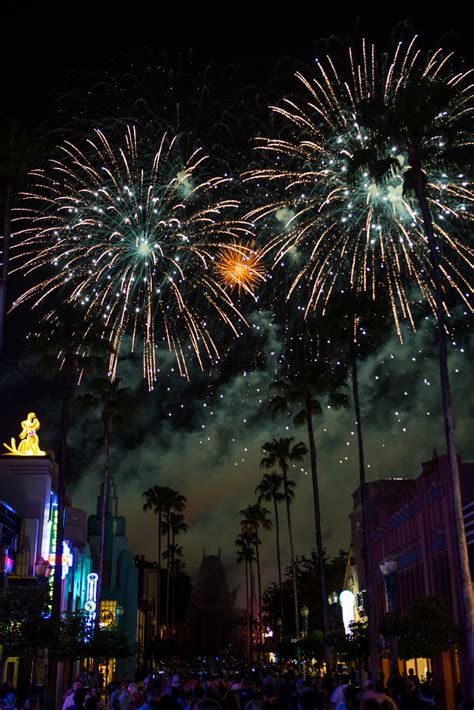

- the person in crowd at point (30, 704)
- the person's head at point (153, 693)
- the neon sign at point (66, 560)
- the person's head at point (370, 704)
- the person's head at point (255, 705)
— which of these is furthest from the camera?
the neon sign at point (66, 560)

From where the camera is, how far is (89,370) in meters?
40.9

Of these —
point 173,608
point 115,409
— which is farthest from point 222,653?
point 115,409

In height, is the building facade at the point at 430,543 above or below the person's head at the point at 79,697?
above

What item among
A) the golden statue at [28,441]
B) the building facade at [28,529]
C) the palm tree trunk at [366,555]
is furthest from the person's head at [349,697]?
the golden statue at [28,441]

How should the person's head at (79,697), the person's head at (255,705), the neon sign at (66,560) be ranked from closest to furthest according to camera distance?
the person's head at (255,705) → the person's head at (79,697) → the neon sign at (66,560)

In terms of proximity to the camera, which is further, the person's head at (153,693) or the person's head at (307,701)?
the person's head at (307,701)

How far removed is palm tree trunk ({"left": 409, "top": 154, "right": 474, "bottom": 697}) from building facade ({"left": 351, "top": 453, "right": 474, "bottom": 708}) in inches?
285

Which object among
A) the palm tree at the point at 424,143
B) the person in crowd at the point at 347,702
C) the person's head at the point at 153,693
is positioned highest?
the palm tree at the point at 424,143

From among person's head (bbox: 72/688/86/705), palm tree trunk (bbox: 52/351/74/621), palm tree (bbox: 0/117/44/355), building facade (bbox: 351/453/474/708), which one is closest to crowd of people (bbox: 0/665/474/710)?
person's head (bbox: 72/688/86/705)

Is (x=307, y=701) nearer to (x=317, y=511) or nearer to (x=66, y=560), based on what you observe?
(x=317, y=511)

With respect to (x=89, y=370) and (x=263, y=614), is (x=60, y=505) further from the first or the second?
(x=263, y=614)

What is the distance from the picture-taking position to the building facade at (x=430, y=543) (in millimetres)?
37312

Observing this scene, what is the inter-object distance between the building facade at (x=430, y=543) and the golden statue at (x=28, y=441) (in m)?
22.1

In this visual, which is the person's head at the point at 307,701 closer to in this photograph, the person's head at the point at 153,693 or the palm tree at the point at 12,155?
the person's head at the point at 153,693
